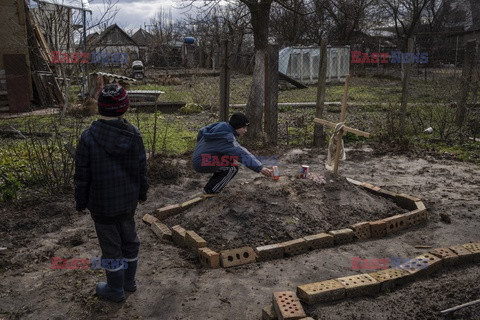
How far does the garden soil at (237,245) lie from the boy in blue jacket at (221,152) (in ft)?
0.95

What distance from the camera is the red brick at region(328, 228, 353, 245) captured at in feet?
14.9

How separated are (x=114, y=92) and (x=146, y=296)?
1.60 m

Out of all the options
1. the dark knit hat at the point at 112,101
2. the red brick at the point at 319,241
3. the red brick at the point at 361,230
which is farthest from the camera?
the red brick at the point at 361,230

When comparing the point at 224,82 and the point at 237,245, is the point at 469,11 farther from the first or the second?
the point at 237,245

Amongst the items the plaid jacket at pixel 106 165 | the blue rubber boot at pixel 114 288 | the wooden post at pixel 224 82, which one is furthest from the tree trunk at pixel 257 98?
the blue rubber boot at pixel 114 288

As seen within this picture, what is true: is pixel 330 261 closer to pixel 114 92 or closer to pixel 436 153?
pixel 114 92

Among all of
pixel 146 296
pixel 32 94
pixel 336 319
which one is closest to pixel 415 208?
pixel 336 319

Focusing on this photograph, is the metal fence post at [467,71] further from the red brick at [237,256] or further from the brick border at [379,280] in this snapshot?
the red brick at [237,256]

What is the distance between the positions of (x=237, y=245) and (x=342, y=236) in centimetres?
108

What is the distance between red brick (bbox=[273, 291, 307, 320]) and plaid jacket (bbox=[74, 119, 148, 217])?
1.32 meters

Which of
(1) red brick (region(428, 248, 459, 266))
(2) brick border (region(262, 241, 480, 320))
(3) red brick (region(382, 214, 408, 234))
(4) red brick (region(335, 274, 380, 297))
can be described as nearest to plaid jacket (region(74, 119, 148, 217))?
(2) brick border (region(262, 241, 480, 320))

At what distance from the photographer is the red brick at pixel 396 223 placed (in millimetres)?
4844

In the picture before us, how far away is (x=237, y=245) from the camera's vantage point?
435 cm

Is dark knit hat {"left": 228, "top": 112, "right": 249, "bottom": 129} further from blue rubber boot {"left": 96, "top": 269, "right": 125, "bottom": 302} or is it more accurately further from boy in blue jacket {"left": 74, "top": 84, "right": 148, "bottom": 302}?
blue rubber boot {"left": 96, "top": 269, "right": 125, "bottom": 302}
